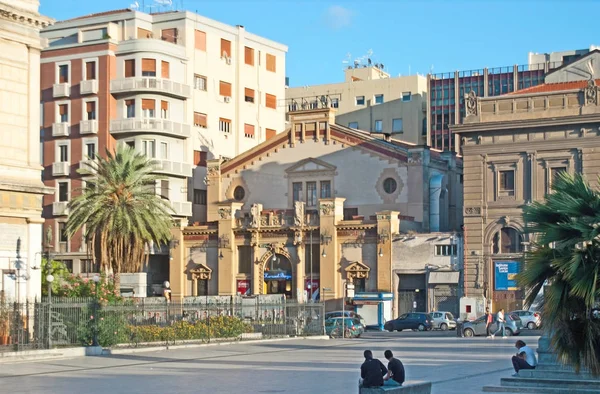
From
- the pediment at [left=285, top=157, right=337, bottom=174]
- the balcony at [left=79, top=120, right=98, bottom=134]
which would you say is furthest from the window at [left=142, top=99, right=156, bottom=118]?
the pediment at [left=285, top=157, right=337, bottom=174]

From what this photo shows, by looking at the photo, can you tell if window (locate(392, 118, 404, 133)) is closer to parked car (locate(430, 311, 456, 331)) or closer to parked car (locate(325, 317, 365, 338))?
parked car (locate(430, 311, 456, 331))

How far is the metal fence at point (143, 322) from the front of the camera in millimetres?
37469

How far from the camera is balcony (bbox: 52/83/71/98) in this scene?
76.2 m

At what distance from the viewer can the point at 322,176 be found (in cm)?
7806

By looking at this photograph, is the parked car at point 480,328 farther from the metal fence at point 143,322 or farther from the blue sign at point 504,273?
the blue sign at point 504,273

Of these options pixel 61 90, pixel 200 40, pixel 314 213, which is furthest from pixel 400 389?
pixel 200 40

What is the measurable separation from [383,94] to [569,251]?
295 feet

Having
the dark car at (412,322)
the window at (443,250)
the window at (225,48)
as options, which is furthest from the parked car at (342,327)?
the window at (225,48)

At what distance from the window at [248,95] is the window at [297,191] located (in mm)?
10454

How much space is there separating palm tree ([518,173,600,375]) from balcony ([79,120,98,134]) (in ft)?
187

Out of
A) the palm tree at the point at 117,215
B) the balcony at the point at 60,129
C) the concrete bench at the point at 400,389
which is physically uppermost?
the balcony at the point at 60,129

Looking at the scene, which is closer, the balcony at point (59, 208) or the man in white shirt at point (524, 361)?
the man in white shirt at point (524, 361)

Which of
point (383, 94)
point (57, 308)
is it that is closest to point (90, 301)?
point (57, 308)

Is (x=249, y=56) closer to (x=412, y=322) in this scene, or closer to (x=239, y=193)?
(x=239, y=193)
